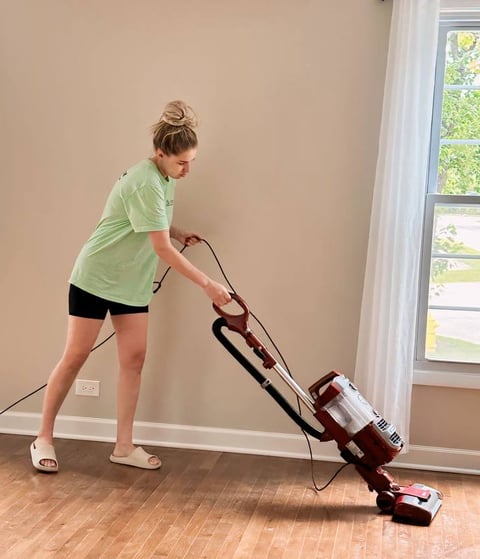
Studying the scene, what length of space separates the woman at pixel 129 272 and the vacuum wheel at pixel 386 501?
0.96 metres

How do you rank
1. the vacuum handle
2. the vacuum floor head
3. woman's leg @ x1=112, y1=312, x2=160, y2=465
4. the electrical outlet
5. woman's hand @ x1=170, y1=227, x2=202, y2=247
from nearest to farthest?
1. the vacuum floor head
2. the vacuum handle
3. woman's leg @ x1=112, y1=312, x2=160, y2=465
4. woman's hand @ x1=170, y1=227, x2=202, y2=247
5. the electrical outlet

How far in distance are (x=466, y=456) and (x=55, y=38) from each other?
2.73 meters

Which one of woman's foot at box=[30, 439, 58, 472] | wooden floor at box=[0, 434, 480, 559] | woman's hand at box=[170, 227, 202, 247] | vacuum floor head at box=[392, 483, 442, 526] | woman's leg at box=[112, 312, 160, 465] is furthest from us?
woman's hand at box=[170, 227, 202, 247]

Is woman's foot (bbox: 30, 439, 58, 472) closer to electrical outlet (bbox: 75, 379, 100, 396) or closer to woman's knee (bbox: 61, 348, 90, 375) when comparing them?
woman's knee (bbox: 61, 348, 90, 375)

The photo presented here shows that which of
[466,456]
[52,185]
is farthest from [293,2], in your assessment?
[466,456]

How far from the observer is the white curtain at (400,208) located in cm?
354

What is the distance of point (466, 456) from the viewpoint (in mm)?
3756

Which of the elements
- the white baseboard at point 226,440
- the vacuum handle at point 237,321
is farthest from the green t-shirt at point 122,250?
the white baseboard at point 226,440

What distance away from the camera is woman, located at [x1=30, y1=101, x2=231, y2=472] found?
332 centimetres

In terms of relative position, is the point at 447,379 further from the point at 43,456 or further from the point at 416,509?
the point at 43,456

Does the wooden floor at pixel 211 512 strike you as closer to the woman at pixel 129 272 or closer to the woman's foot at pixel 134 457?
the woman's foot at pixel 134 457

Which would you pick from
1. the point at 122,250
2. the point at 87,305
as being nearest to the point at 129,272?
the point at 122,250

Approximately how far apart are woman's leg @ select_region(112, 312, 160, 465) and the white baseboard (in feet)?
1.04

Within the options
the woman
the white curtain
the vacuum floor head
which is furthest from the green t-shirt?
the vacuum floor head
